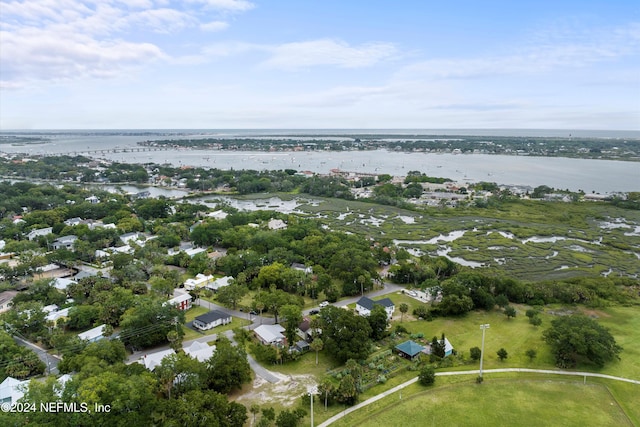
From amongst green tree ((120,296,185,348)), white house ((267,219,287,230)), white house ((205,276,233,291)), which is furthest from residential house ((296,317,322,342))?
white house ((267,219,287,230))

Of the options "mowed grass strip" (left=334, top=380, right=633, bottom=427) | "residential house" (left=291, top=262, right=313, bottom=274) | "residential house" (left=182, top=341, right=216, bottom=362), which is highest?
"residential house" (left=291, top=262, right=313, bottom=274)

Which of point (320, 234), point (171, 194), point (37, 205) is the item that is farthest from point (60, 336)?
point (171, 194)

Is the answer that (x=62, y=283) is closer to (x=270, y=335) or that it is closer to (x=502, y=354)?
(x=270, y=335)

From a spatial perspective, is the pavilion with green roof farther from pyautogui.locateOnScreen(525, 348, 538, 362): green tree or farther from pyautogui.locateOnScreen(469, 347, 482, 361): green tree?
pyautogui.locateOnScreen(525, 348, 538, 362): green tree

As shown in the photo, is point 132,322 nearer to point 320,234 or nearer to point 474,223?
point 320,234

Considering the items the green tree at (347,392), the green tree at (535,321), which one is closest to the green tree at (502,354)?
the green tree at (535,321)

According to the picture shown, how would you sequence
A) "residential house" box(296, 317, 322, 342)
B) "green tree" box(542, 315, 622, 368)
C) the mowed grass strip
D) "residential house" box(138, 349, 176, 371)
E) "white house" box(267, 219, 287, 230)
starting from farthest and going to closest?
"white house" box(267, 219, 287, 230) < "residential house" box(296, 317, 322, 342) < "green tree" box(542, 315, 622, 368) < "residential house" box(138, 349, 176, 371) < the mowed grass strip

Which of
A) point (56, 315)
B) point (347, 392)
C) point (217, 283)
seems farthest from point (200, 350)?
point (56, 315)
